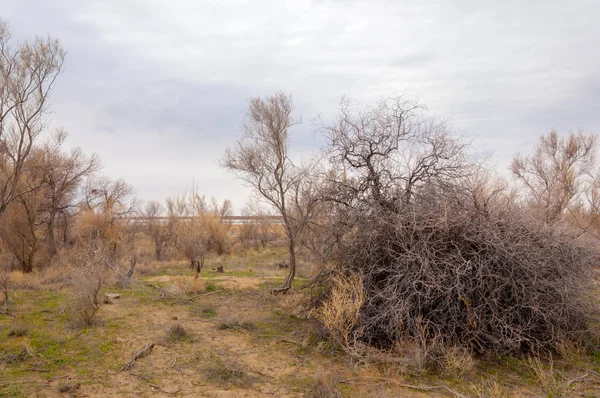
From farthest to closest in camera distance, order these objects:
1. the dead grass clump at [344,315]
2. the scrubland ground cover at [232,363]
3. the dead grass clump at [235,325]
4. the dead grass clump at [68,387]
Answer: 1. the dead grass clump at [235,325]
2. the dead grass clump at [344,315]
3. the scrubland ground cover at [232,363]
4. the dead grass clump at [68,387]

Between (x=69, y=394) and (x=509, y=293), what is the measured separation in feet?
23.0

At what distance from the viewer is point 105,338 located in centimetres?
778

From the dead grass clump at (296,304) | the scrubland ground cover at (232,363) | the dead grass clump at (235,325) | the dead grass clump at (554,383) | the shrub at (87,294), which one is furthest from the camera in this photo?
the dead grass clump at (296,304)

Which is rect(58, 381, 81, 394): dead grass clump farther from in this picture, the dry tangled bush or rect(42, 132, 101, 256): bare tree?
rect(42, 132, 101, 256): bare tree

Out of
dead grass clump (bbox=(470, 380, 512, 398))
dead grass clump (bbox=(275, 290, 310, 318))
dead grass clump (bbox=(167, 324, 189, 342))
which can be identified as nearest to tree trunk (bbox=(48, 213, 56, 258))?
dead grass clump (bbox=(275, 290, 310, 318))

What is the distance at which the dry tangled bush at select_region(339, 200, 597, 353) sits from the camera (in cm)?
681

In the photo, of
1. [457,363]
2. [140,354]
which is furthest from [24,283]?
[457,363]

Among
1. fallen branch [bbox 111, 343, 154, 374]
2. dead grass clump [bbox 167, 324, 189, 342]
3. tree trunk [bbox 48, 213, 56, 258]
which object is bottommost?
fallen branch [bbox 111, 343, 154, 374]

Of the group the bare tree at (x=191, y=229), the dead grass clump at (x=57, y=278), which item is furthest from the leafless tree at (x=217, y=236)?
the dead grass clump at (x=57, y=278)

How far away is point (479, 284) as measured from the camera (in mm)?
6977

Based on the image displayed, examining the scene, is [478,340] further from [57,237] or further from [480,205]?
[57,237]

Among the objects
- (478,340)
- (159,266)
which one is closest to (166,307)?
(478,340)

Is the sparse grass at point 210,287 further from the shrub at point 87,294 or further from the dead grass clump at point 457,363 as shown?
the dead grass clump at point 457,363

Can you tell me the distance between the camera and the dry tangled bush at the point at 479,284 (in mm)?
6809
